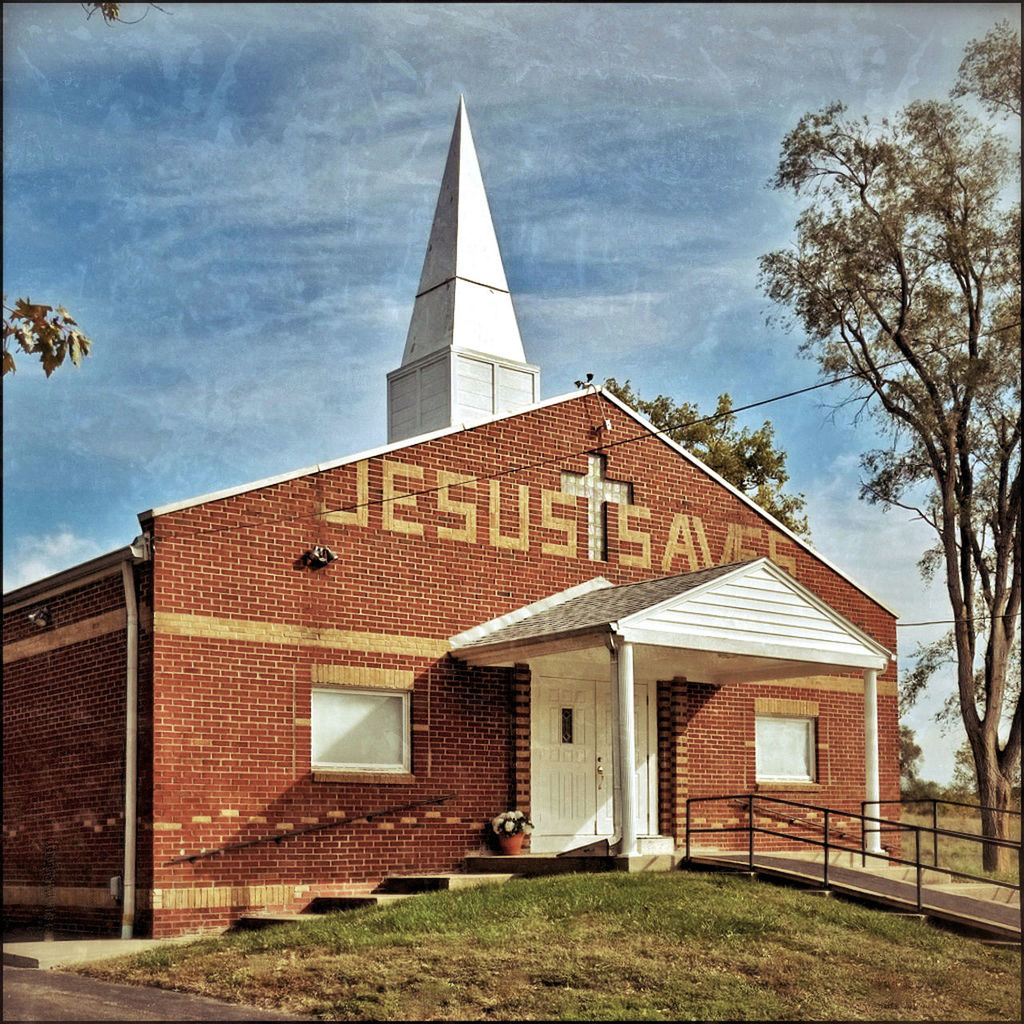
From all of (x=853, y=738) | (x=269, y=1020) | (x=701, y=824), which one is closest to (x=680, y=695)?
(x=701, y=824)

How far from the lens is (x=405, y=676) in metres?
17.4

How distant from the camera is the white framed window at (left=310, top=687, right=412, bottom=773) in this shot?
660 inches

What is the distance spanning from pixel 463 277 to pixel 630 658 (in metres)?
10.7

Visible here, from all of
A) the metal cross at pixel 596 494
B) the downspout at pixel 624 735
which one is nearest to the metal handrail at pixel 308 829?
the downspout at pixel 624 735

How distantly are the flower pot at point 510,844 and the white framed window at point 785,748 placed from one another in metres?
4.77

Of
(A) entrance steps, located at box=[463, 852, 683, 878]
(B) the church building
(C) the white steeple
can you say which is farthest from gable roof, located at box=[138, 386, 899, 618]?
(A) entrance steps, located at box=[463, 852, 683, 878]

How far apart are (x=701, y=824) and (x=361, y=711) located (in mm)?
5557

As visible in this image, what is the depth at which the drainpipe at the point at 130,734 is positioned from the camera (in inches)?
602

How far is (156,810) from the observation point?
50.0ft

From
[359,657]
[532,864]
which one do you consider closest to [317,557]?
[359,657]

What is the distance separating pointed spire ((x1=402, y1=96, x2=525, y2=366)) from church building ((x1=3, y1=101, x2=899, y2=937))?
4.65 metres

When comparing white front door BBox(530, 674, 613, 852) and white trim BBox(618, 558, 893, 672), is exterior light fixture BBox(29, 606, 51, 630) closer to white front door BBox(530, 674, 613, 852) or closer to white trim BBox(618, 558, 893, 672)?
white front door BBox(530, 674, 613, 852)

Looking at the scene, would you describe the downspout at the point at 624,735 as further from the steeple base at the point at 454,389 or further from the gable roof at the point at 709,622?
the steeple base at the point at 454,389

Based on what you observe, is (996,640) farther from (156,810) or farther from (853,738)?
(156,810)
